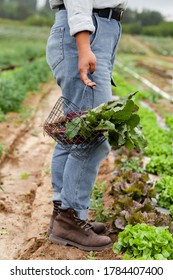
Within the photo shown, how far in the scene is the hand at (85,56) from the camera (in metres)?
3.48

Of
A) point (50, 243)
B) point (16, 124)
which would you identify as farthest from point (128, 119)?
point (16, 124)

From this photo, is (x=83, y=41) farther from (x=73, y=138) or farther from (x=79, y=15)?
(x=73, y=138)

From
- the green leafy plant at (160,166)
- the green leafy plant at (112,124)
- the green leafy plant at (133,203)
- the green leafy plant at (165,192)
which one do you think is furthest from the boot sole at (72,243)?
the green leafy plant at (160,166)

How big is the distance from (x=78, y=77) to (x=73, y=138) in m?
0.40

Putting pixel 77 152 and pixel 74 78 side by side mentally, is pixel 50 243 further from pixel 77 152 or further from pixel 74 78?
pixel 74 78

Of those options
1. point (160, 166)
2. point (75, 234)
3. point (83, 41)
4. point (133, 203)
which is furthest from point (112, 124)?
point (160, 166)

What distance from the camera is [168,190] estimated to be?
16.4 feet

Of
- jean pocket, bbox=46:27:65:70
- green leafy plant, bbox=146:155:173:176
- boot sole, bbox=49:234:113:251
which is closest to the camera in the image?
jean pocket, bbox=46:27:65:70

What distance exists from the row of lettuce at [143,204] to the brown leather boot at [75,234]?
183 millimetres

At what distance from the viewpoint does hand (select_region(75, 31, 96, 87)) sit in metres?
3.48

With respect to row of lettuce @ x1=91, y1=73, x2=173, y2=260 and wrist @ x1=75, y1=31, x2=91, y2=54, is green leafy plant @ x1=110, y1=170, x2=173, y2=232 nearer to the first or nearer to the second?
row of lettuce @ x1=91, y1=73, x2=173, y2=260

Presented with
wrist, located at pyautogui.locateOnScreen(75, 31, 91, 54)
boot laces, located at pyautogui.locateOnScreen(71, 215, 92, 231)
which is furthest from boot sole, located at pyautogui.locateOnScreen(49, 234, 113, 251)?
wrist, located at pyautogui.locateOnScreen(75, 31, 91, 54)

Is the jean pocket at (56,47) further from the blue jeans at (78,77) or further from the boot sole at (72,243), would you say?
the boot sole at (72,243)

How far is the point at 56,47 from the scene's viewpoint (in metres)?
3.70
